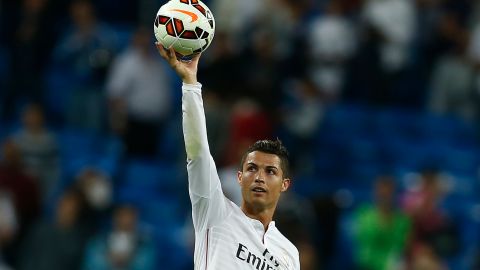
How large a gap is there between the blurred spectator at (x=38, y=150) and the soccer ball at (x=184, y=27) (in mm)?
7650

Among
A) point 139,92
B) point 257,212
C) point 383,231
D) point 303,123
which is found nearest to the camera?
point 257,212

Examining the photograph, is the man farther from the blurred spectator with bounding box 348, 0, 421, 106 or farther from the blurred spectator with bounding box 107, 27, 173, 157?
the blurred spectator with bounding box 348, 0, 421, 106

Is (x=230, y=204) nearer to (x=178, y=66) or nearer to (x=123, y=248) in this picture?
(x=178, y=66)

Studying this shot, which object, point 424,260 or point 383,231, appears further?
point 383,231

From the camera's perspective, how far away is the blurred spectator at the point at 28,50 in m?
15.5

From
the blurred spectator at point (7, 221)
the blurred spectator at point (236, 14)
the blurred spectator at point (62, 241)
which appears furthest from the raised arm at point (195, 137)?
the blurred spectator at point (236, 14)

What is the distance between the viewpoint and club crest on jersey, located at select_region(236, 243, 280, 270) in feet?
22.8

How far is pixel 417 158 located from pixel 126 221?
425cm

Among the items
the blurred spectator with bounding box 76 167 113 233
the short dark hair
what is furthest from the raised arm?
the blurred spectator with bounding box 76 167 113 233

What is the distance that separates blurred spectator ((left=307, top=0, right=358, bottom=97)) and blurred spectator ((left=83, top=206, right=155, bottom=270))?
139 inches

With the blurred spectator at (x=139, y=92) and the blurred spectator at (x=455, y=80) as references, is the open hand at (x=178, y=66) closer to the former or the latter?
the blurred spectator at (x=139, y=92)

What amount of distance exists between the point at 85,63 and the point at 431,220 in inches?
206

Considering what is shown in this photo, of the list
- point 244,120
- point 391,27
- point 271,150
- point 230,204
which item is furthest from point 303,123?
point 230,204

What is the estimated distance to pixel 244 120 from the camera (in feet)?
43.9
